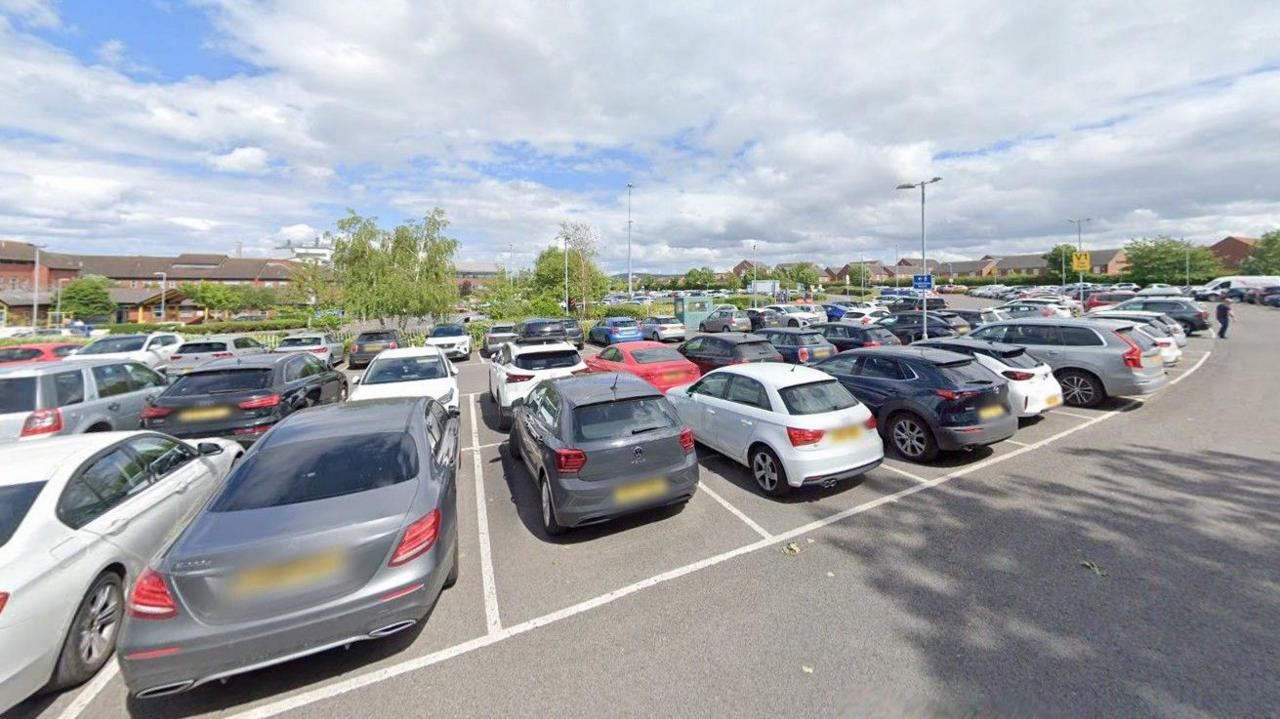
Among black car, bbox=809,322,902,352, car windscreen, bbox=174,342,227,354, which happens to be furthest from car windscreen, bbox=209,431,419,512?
car windscreen, bbox=174,342,227,354

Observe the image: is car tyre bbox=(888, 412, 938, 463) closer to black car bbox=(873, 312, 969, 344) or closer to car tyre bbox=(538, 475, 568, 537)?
car tyre bbox=(538, 475, 568, 537)

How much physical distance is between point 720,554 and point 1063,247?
265 feet

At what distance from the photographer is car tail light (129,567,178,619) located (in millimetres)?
2638

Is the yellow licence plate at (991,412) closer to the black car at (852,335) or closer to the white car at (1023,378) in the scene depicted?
the white car at (1023,378)

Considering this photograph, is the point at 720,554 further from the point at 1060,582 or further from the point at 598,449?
the point at 1060,582

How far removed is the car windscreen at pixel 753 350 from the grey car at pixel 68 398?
10279 millimetres

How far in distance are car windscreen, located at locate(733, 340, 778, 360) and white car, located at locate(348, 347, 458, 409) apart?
6038 mm

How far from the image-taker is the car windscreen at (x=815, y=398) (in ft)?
18.5

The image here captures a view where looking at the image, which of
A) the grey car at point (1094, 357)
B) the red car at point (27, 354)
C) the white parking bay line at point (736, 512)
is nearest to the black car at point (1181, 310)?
the grey car at point (1094, 357)

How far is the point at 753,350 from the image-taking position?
1104 centimetres

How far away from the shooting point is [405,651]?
328 centimetres

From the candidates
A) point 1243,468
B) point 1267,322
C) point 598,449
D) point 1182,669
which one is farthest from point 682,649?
point 1267,322

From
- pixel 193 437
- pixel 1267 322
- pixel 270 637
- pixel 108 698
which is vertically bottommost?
pixel 108 698

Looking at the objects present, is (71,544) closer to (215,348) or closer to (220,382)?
(220,382)
